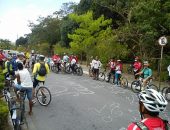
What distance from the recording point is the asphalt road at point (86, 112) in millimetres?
10880

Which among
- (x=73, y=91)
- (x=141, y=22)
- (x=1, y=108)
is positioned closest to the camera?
(x=1, y=108)

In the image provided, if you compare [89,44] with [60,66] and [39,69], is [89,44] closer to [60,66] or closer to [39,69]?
[60,66]

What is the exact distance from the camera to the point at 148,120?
385cm

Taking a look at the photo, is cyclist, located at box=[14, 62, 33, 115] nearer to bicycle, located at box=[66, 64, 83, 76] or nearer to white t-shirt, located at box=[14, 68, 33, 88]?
white t-shirt, located at box=[14, 68, 33, 88]

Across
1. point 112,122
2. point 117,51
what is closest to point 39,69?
point 112,122

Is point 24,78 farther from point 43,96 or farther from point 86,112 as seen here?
point 86,112

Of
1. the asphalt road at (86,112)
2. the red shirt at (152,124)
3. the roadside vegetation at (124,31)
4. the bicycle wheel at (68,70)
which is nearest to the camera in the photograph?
the red shirt at (152,124)

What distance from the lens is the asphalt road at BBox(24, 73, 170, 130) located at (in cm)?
1088

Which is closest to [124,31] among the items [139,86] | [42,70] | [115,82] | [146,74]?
[115,82]

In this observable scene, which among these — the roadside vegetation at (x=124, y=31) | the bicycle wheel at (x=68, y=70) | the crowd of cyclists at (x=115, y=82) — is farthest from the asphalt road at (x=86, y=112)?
the bicycle wheel at (x=68, y=70)

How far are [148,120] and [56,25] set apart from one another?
61.4 metres

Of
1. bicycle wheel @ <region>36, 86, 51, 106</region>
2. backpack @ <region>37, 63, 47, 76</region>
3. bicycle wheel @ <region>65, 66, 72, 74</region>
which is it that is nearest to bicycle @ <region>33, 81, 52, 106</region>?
bicycle wheel @ <region>36, 86, 51, 106</region>

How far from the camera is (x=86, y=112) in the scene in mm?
12773

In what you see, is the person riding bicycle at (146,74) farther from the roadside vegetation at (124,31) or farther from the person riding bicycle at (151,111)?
the person riding bicycle at (151,111)
